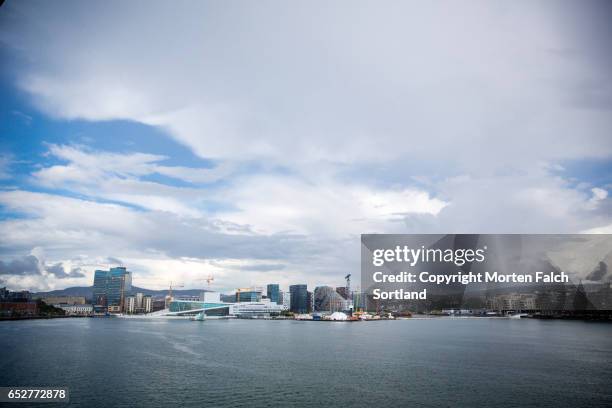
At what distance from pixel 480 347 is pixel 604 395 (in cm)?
2105

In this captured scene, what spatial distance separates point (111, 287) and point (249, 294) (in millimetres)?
63283

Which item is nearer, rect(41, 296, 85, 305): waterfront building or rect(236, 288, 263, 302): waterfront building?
rect(236, 288, 263, 302): waterfront building

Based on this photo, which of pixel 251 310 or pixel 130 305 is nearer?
pixel 251 310

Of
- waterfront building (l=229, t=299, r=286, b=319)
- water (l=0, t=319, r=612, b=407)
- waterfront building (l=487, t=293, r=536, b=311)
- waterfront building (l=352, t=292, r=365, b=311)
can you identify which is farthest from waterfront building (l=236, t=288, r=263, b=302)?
water (l=0, t=319, r=612, b=407)

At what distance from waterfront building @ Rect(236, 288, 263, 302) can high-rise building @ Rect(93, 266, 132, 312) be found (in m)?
50.1

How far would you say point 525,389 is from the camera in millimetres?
24328

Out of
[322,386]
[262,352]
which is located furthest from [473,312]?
[322,386]

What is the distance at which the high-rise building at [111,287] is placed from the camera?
18362 cm

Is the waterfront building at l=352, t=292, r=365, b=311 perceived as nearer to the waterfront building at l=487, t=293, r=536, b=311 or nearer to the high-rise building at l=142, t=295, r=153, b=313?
the waterfront building at l=487, t=293, r=536, b=311

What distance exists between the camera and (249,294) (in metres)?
178

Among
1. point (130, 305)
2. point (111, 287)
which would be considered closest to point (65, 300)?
point (111, 287)

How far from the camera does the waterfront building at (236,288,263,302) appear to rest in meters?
174

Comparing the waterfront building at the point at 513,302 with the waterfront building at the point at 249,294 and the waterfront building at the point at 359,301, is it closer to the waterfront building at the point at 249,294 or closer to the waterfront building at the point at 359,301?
the waterfront building at the point at 359,301

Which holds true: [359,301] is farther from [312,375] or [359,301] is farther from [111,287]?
[312,375]
